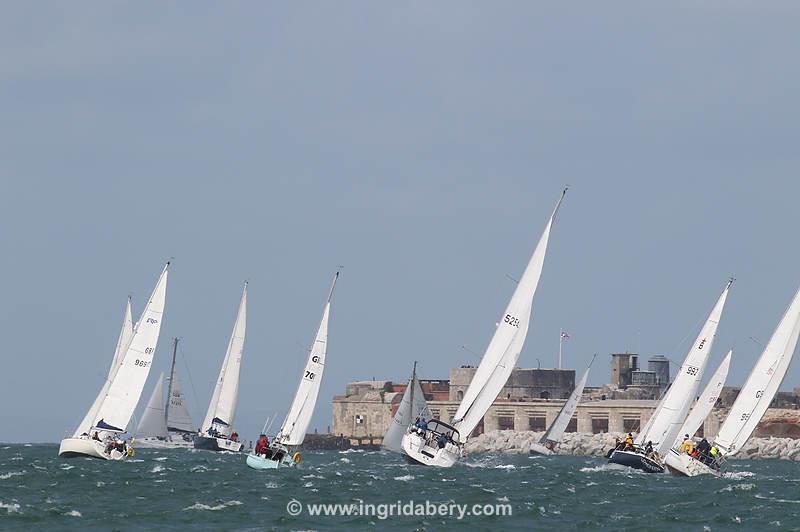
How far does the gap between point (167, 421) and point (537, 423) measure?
36085mm

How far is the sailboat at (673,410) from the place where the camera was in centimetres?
7337

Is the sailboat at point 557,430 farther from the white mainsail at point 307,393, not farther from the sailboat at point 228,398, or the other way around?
the white mainsail at point 307,393

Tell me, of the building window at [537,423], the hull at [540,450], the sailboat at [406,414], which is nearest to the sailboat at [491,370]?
the sailboat at [406,414]

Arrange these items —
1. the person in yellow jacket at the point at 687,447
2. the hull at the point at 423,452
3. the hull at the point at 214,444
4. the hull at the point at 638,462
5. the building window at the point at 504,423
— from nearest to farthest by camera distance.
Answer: the person in yellow jacket at the point at 687,447, the hull at the point at 423,452, the hull at the point at 638,462, the hull at the point at 214,444, the building window at the point at 504,423

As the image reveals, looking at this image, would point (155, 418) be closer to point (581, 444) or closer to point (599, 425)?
point (581, 444)

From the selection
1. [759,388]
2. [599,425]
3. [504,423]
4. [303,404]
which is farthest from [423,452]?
[504,423]

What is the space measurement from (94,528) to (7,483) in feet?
55.9

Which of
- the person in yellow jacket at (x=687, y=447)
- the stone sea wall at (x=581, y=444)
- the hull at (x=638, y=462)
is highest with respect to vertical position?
the stone sea wall at (x=581, y=444)

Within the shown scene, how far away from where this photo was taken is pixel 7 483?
58562mm

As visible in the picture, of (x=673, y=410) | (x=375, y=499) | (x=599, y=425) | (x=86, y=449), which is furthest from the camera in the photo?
(x=599, y=425)

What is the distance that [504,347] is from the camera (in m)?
70.6

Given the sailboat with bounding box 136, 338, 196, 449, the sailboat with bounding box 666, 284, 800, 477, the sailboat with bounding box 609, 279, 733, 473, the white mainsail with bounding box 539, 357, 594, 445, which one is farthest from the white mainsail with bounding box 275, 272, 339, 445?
the white mainsail with bounding box 539, 357, 594, 445

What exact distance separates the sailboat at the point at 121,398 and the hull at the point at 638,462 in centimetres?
2171

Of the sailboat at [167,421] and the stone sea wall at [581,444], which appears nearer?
the sailboat at [167,421]
